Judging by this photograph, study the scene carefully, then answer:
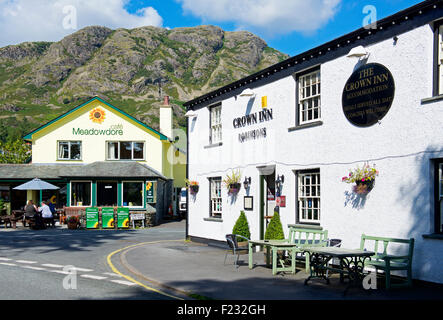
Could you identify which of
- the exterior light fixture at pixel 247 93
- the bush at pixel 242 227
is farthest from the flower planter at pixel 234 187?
the exterior light fixture at pixel 247 93

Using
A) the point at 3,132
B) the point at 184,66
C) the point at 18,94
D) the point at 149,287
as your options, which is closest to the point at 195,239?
the point at 149,287

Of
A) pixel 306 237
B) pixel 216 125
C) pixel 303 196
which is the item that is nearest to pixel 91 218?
pixel 216 125

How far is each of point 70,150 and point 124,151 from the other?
383cm

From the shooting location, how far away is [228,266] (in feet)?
40.8

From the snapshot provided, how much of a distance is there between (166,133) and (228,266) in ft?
79.8

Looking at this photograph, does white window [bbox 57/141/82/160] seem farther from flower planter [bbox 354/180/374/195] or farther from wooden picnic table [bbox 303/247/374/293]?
flower planter [bbox 354/180/374/195]

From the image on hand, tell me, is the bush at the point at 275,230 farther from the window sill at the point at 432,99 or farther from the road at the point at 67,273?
the window sill at the point at 432,99

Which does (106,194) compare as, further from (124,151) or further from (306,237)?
(306,237)

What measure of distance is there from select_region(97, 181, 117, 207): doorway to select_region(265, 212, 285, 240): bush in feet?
64.3

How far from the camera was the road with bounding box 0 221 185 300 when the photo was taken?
8852 mm

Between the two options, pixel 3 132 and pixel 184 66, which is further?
pixel 184 66

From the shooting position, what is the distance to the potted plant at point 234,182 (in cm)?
1633

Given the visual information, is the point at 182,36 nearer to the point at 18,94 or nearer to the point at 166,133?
the point at 18,94

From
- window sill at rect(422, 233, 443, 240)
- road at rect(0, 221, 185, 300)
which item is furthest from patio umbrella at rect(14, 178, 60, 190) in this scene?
window sill at rect(422, 233, 443, 240)
